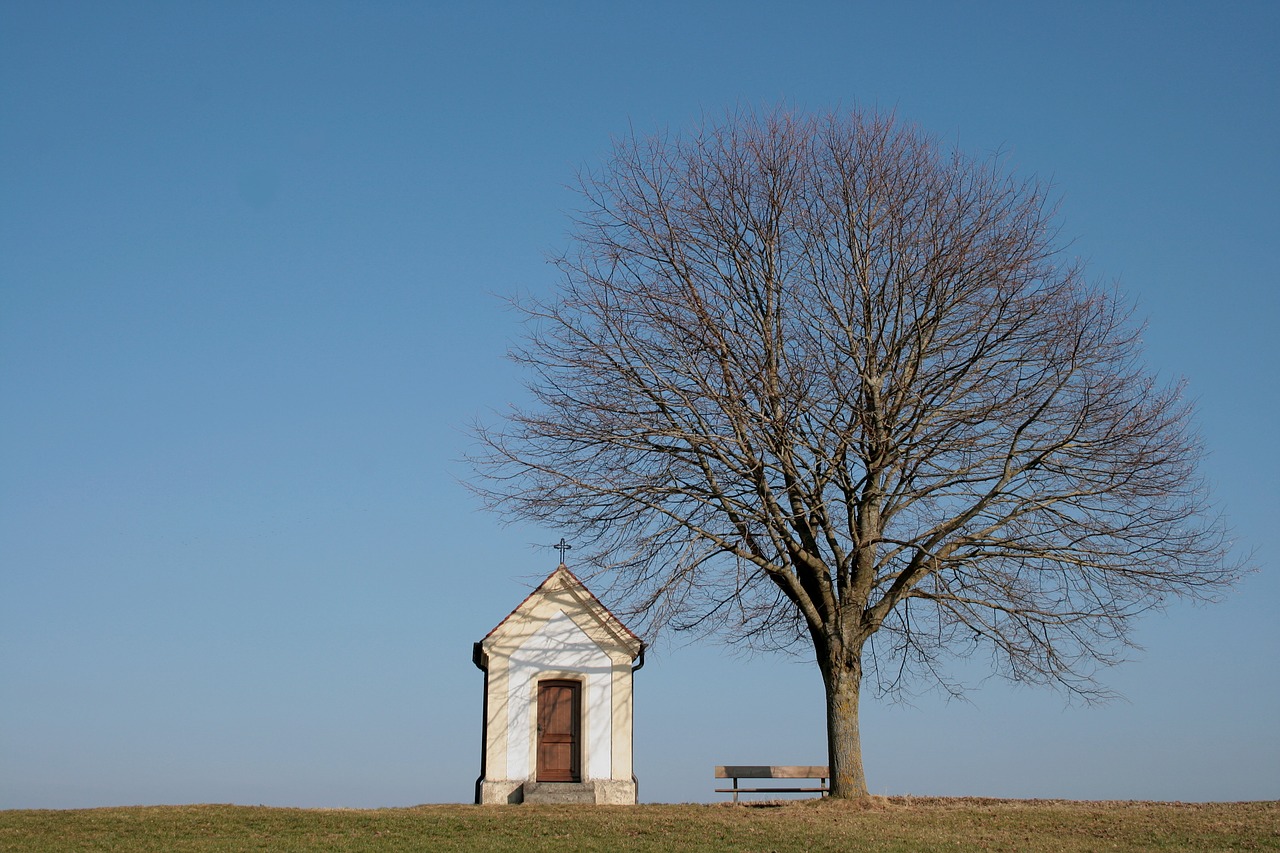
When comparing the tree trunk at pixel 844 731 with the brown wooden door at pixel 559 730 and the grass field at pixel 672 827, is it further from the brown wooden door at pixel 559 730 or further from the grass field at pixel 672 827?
the brown wooden door at pixel 559 730

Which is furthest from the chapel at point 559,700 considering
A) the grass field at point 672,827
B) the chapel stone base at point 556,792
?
the grass field at point 672,827

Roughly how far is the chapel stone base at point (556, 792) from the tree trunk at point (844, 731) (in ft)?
15.0

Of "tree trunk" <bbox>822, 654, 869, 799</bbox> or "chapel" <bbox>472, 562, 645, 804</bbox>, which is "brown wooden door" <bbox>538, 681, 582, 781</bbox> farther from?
"tree trunk" <bbox>822, 654, 869, 799</bbox>

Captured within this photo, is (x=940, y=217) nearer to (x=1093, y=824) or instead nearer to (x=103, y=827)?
(x=1093, y=824)

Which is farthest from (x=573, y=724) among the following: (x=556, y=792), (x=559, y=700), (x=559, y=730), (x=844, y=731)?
(x=844, y=731)

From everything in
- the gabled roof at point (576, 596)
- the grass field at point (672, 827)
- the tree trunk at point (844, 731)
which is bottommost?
the grass field at point (672, 827)

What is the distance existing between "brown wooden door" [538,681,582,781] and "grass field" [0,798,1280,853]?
2450 millimetres

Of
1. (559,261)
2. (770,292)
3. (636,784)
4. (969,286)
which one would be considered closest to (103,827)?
(636,784)

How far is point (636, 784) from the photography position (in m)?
21.4

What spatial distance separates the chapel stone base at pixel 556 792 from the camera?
68.0ft

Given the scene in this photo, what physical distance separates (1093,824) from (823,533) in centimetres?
583

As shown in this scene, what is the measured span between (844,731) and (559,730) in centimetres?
593

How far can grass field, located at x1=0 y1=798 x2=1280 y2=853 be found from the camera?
583 inches

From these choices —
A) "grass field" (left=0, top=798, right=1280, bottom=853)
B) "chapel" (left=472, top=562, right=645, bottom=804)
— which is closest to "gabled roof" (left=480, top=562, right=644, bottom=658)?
"chapel" (left=472, top=562, right=645, bottom=804)
